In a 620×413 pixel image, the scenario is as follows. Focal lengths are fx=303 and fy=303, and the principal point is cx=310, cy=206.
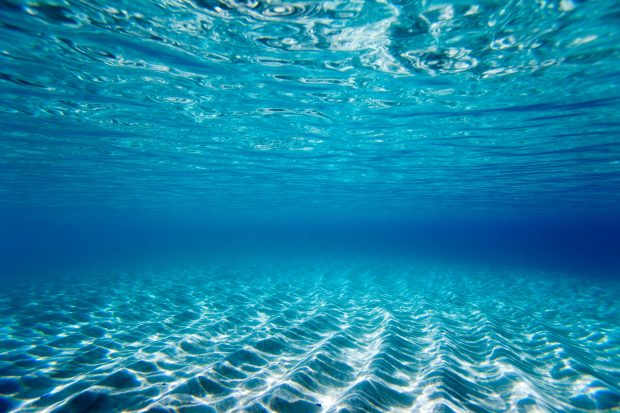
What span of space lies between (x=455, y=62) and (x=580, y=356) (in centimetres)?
916

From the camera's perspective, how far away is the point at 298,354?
25.0 feet

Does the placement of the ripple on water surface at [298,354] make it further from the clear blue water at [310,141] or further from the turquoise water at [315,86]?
the turquoise water at [315,86]

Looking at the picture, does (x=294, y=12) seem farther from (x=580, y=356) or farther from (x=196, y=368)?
(x=580, y=356)

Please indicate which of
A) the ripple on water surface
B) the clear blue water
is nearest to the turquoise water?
the clear blue water

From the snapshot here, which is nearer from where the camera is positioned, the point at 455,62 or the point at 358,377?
the point at 358,377

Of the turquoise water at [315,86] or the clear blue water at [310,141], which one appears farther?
the turquoise water at [315,86]

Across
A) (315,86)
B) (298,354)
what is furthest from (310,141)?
(298,354)

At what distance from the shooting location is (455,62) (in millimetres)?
8922

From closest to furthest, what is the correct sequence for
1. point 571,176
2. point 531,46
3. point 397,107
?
point 531,46 < point 397,107 < point 571,176

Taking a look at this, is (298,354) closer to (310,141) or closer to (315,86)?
(315,86)

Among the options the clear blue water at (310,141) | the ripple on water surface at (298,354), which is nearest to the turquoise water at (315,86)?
the clear blue water at (310,141)

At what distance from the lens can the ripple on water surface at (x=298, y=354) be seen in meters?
5.10

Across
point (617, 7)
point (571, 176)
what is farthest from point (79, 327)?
point (571, 176)

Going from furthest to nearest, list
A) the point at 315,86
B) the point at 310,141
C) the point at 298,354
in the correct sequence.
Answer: the point at 310,141
the point at 315,86
the point at 298,354
